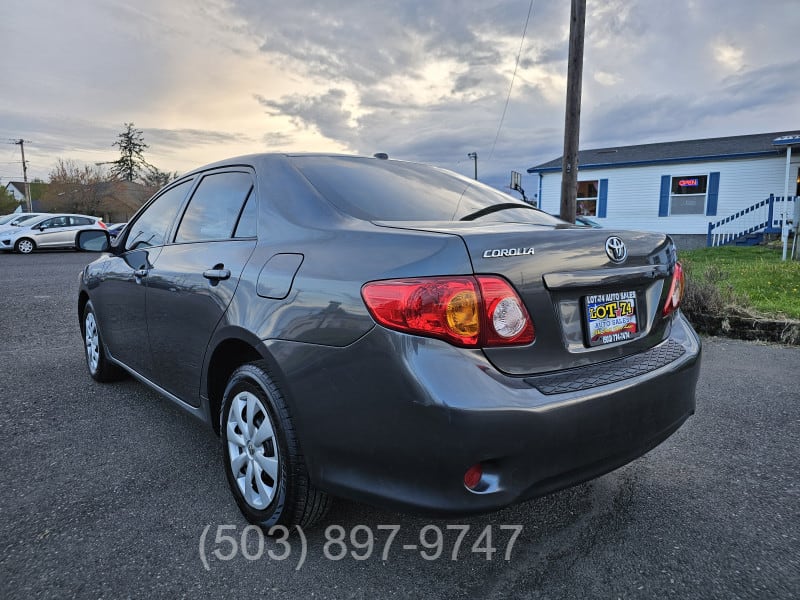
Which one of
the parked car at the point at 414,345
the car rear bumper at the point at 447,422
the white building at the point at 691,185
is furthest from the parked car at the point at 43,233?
the car rear bumper at the point at 447,422

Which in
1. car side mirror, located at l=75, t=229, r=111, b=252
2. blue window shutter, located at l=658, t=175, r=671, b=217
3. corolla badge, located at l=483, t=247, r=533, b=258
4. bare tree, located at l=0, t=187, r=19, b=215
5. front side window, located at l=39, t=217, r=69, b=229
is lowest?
corolla badge, located at l=483, t=247, r=533, b=258

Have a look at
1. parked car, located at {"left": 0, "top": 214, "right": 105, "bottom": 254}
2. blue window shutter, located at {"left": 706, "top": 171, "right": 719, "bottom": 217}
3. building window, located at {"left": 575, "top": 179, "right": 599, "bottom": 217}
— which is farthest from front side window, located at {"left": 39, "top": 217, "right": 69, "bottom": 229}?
blue window shutter, located at {"left": 706, "top": 171, "right": 719, "bottom": 217}

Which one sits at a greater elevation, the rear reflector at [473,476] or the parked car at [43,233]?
the parked car at [43,233]

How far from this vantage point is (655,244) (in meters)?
2.30

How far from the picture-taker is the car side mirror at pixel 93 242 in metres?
4.00

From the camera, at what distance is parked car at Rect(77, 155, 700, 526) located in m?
1.70

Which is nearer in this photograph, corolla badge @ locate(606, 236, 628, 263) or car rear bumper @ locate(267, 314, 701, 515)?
car rear bumper @ locate(267, 314, 701, 515)

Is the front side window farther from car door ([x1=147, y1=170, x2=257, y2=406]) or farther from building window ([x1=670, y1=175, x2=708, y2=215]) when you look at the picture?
building window ([x1=670, y1=175, x2=708, y2=215])

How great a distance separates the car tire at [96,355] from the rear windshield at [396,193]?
8.14ft

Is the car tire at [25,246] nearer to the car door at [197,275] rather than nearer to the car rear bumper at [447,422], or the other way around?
the car door at [197,275]

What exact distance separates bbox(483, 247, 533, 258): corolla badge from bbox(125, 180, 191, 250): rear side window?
7.22 ft

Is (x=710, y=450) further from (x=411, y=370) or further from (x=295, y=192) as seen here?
(x=295, y=192)

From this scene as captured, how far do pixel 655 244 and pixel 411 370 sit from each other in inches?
51.0

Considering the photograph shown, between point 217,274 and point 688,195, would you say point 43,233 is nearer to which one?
point 217,274
